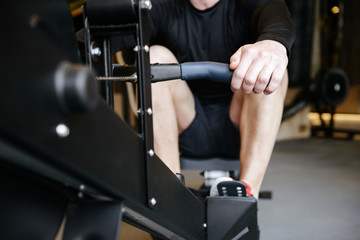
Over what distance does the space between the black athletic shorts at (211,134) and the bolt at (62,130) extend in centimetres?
76

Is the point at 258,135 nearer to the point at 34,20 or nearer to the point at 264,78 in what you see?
the point at 264,78

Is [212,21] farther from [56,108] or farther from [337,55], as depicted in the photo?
[337,55]

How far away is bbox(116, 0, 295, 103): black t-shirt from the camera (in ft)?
3.52

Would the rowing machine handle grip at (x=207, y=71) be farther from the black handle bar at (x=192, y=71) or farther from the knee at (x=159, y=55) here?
the knee at (x=159, y=55)

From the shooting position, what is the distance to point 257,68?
550 millimetres

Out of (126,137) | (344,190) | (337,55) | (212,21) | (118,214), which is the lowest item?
(344,190)

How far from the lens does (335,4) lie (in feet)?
11.6

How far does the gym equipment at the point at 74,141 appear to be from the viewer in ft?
1.01

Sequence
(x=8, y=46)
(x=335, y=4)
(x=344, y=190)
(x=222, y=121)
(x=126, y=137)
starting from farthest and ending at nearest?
(x=335, y=4), (x=344, y=190), (x=222, y=121), (x=126, y=137), (x=8, y=46)

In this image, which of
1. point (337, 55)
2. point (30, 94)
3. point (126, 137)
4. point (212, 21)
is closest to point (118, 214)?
point (126, 137)

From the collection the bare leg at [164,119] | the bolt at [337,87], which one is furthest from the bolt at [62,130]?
the bolt at [337,87]

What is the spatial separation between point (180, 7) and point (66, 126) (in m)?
0.88

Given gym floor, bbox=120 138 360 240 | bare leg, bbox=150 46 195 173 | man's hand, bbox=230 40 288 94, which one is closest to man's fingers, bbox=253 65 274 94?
man's hand, bbox=230 40 288 94

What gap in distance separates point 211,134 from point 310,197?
0.68 meters
